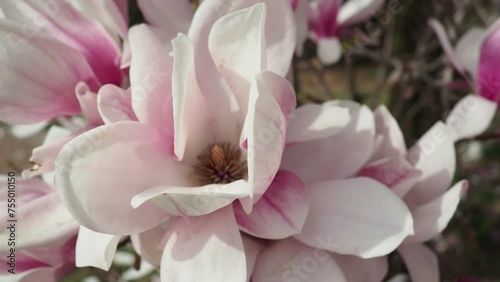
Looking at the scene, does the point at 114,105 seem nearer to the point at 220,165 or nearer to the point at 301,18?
the point at 220,165

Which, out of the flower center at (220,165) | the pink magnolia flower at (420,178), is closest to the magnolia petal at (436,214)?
the pink magnolia flower at (420,178)

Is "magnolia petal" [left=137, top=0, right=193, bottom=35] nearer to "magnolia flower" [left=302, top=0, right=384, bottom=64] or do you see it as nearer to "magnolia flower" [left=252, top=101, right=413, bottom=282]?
"magnolia flower" [left=252, top=101, right=413, bottom=282]

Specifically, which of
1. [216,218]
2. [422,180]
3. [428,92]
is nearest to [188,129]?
[216,218]

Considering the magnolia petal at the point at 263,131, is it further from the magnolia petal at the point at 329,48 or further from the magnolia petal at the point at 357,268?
the magnolia petal at the point at 329,48

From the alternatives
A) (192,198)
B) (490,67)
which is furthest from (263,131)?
(490,67)

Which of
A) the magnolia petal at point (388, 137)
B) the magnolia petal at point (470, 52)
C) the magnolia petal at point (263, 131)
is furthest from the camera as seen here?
the magnolia petal at point (470, 52)

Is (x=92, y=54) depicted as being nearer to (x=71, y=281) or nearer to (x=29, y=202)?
(x=29, y=202)
